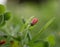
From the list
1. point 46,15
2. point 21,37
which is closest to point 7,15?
point 21,37

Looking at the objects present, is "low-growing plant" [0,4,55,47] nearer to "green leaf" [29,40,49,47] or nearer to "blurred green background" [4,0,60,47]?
"green leaf" [29,40,49,47]

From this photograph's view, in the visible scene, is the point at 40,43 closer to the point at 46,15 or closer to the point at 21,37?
the point at 21,37

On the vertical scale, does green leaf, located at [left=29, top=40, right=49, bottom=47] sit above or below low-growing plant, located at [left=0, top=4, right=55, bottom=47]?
below

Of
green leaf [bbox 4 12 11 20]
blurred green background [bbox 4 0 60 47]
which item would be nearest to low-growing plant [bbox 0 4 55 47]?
green leaf [bbox 4 12 11 20]

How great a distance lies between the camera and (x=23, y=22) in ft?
2.18

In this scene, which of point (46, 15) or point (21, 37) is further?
point (46, 15)

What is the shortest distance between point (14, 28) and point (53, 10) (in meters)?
1.48

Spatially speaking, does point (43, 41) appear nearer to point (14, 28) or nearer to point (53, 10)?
point (14, 28)

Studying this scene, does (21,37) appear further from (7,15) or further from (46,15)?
(46,15)

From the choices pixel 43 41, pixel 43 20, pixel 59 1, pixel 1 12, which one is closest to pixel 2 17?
pixel 1 12

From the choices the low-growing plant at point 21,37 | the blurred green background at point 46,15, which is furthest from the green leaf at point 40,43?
the blurred green background at point 46,15

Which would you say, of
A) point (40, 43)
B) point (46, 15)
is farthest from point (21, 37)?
point (46, 15)

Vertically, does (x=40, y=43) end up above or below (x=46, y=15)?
below

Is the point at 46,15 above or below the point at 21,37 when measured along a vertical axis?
above
